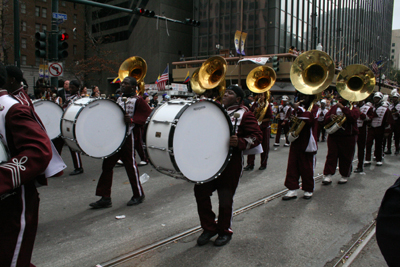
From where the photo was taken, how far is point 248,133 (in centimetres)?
393

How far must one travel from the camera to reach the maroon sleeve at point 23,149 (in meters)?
1.85

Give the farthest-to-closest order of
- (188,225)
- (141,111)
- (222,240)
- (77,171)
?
(77,171)
(141,111)
(188,225)
(222,240)

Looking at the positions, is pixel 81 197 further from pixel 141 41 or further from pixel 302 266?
pixel 141 41

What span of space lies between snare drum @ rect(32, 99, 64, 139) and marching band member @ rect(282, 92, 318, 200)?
4600mm

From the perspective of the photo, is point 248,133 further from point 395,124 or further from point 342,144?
point 395,124

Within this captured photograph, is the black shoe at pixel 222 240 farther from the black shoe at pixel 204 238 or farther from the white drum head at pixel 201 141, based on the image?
the white drum head at pixel 201 141

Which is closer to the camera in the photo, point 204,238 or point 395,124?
point 204,238

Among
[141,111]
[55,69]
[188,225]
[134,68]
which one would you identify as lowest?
[188,225]

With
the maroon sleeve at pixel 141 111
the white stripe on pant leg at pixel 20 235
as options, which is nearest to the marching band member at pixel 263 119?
the maroon sleeve at pixel 141 111

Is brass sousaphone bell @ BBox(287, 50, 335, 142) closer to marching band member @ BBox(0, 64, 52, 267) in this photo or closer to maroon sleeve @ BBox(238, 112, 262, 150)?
maroon sleeve @ BBox(238, 112, 262, 150)

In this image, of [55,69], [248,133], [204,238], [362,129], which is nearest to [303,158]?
[248,133]

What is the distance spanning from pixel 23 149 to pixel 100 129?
320cm

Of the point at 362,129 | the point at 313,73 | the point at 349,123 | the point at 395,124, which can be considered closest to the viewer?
the point at 313,73

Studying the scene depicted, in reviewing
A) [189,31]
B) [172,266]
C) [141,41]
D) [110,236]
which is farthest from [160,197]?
[141,41]
